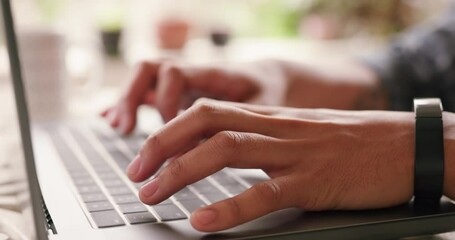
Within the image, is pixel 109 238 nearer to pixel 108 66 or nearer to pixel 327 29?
pixel 108 66

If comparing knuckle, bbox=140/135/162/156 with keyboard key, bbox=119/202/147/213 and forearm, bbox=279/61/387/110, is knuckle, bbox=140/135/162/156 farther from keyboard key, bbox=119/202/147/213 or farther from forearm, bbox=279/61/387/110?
forearm, bbox=279/61/387/110

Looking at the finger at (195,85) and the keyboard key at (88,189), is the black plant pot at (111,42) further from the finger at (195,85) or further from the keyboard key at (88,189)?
the keyboard key at (88,189)

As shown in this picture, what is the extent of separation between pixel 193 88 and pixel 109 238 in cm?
39

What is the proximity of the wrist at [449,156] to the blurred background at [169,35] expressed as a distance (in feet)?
1.67

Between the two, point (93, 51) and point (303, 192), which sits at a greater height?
point (93, 51)

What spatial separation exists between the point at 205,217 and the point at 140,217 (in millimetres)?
68

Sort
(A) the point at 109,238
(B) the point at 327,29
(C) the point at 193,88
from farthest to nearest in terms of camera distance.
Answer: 1. (B) the point at 327,29
2. (C) the point at 193,88
3. (A) the point at 109,238

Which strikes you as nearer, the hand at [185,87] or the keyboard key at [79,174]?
the keyboard key at [79,174]

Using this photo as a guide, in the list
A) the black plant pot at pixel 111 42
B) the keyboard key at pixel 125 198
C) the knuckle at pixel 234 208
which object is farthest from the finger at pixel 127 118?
the black plant pot at pixel 111 42

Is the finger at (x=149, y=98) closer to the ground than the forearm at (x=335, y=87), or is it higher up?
higher up

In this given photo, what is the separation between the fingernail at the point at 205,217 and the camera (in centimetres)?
49

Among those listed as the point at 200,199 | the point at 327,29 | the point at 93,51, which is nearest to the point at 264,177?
the point at 200,199

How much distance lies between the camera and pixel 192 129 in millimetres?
576

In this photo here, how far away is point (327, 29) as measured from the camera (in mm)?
1900
